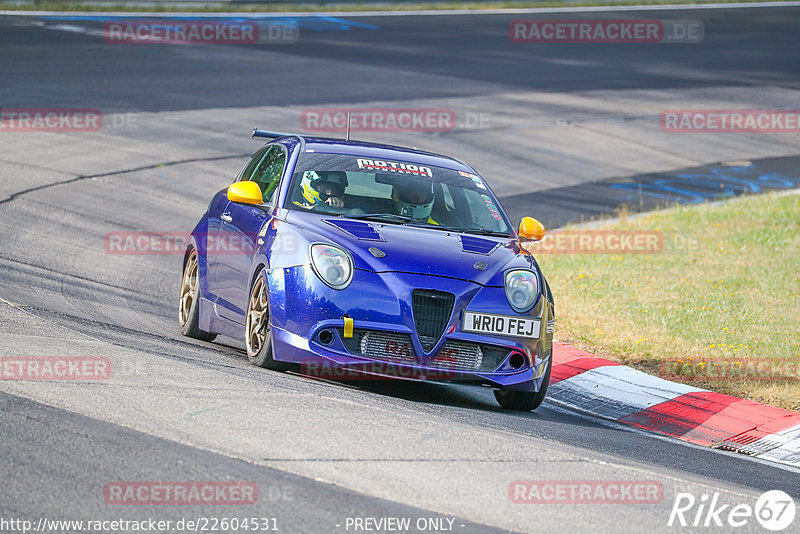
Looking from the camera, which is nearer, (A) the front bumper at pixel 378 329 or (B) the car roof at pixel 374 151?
(A) the front bumper at pixel 378 329

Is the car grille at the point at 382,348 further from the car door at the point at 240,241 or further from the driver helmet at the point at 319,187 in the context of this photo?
the driver helmet at the point at 319,187

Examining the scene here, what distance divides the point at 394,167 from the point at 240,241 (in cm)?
125

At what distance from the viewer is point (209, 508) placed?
4738 millimetres

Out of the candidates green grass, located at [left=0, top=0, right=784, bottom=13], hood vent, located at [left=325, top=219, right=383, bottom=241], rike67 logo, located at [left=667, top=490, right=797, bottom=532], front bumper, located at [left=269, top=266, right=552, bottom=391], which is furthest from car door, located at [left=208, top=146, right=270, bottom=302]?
green grass, located at [left=0, top=0, right=784, bottom=13]

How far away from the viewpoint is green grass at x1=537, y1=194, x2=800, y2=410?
9.80 meters

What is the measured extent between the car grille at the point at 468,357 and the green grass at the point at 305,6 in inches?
982

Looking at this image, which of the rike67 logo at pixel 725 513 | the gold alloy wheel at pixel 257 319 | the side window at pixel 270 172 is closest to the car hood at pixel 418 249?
the gold alloy wheel at pixel 257 319

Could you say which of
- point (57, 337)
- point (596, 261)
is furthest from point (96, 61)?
point (57, 337)

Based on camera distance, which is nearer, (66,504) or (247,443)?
(66,504)

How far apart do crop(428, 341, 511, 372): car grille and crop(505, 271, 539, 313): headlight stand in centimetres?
31

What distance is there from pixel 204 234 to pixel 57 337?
2134mm

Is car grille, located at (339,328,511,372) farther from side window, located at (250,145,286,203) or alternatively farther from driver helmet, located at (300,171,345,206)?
side window, located at (250,145,286,203)

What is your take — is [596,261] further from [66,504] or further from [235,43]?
[235,43]

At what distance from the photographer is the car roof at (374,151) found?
28.7ft
